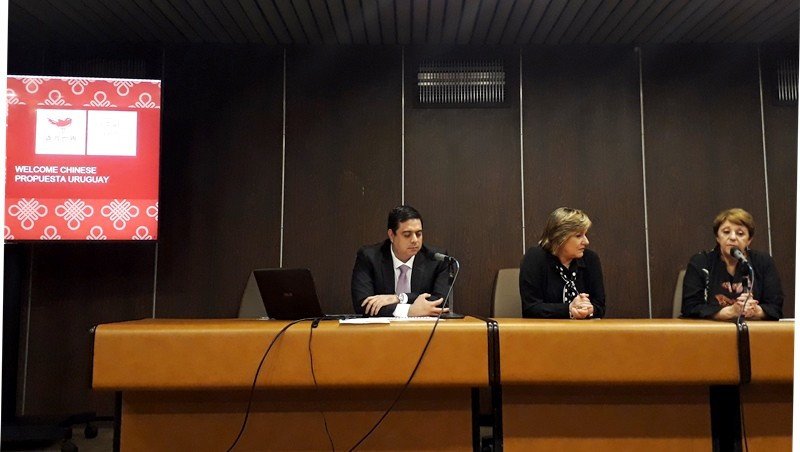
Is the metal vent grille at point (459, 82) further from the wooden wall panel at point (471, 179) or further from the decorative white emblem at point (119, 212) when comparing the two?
the decorative white emblem at point (119, 212)

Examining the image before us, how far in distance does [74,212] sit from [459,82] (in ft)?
8.40

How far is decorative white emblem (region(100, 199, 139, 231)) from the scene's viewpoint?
3.57m

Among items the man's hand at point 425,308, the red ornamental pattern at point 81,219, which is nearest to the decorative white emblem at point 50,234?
the red ornamental pattern at point 81,219

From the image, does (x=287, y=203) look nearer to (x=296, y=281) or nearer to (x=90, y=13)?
(x=90, y=13)

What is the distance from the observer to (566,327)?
76.4 inches

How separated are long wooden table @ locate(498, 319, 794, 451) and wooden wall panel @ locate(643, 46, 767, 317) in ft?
6.85

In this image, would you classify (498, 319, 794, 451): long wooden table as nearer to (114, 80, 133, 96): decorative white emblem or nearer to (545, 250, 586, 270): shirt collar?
(545, 250, 586, 270): shirt collar

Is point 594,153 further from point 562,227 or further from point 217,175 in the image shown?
point 217,175

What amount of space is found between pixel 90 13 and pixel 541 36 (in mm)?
2800

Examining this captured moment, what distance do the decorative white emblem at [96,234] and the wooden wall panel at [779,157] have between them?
4.33 meters

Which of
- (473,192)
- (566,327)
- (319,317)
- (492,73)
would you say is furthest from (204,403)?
(492,73)

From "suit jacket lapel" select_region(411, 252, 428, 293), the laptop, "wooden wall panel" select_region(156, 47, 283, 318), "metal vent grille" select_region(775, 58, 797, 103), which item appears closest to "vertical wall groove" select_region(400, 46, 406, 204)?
"wooden wall panel" select_region(156, 47, 283, 318)

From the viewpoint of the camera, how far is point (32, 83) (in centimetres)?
354

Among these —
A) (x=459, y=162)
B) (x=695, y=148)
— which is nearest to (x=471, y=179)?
(x=459, y=162)
